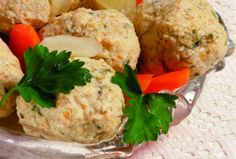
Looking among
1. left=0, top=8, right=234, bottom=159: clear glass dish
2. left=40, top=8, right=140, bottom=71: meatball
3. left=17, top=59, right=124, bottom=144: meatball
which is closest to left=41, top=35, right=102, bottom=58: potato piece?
left=40, top=8, right=140, bottom=71: meatball

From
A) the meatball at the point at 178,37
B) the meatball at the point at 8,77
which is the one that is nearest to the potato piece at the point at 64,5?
the meatball at the point at 178,37

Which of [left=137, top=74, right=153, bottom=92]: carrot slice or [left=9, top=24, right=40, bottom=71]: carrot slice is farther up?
[left=9, top=24, right=40, bottom=71]: carrot slice

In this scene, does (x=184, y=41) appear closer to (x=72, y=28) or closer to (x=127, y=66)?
(x=127, y=66)

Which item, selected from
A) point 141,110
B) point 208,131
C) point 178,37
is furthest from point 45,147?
point 208,131

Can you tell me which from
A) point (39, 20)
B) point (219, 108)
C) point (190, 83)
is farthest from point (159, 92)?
point (219, 108)

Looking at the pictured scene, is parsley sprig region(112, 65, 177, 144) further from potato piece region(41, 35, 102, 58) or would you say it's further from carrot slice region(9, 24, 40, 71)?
carrot slice region(9, 24, 40, 71)

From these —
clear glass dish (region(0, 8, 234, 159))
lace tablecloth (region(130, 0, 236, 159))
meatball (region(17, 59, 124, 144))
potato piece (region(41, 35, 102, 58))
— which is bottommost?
lace tablecloth (region(130, 0, 236, 159))
